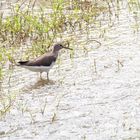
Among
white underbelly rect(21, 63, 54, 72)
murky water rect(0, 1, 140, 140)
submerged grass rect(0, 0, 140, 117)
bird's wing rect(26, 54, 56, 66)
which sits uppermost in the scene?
submerged grass rect(0, 0, 140, 117)

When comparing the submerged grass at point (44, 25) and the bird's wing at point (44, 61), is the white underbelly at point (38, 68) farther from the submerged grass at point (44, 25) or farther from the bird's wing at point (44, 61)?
the submerged grass at point (44, 25)

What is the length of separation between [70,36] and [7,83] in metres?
3.18

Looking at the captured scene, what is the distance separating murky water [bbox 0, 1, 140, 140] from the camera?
816 cm

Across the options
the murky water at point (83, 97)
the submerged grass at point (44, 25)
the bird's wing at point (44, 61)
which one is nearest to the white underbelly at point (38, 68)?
the bird's wing at point (44, 61)

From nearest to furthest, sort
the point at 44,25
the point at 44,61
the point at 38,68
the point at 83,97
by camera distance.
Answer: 1. the point at 83,97
2. the point at 38,68
3. the point at 44,61
4. the point at 44,25

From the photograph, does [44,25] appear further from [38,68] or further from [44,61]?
[38,68]

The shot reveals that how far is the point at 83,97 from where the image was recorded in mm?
9531

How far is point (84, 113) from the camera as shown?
8.79 m

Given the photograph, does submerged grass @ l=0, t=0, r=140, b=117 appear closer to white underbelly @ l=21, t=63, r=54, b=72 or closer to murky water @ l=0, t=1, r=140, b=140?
white underbelly @ l=21, t=63, r=54, b=72

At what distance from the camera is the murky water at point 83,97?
8.16 m

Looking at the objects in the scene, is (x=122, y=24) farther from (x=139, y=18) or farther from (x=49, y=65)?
(x=49, y=65)

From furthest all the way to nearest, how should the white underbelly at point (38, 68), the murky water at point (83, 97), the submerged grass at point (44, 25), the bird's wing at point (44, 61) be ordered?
the submerged grass at point (44, 25), the bird's wing at point (44, 61), the white underbelly at point (38, 68), the murky water at point (83, 97)

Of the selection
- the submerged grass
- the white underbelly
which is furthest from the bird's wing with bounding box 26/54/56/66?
the submerged grass

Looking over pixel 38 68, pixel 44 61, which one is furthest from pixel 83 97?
pixel 44 61
